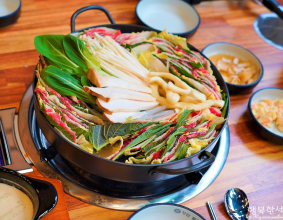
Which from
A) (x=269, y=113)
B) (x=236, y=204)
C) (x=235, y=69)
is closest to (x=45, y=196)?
(x=236, y=204)

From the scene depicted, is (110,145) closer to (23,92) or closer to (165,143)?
(165,143)

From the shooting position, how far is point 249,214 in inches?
54.5

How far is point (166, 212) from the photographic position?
49.5 inches

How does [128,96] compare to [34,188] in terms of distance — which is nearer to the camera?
[34,188]

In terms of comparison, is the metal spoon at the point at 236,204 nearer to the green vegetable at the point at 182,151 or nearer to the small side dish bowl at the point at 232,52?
the green vegetable at the point at 182,151

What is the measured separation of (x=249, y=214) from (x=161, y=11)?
4.77 ft

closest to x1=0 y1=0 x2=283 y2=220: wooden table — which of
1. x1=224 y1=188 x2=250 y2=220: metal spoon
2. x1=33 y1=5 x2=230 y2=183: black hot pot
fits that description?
x1=224 y1=188 x2=250 y2=220: metal spoon

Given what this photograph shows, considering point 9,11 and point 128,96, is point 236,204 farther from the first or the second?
point 9,11

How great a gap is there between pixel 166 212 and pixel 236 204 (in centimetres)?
33

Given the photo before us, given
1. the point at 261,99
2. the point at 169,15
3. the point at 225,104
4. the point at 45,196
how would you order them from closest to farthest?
1. the point at 45,196
2. the point at 225,104
3. the point at 261,99
4. the point at 169,15

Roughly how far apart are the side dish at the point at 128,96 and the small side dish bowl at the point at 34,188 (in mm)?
188

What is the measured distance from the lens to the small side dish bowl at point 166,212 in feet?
4.03

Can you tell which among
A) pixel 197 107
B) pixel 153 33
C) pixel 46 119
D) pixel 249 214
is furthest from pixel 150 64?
pixel 249 214

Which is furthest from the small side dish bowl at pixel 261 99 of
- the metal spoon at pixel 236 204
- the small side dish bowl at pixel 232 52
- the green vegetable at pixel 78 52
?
the green vegetable at pixel 78 52
